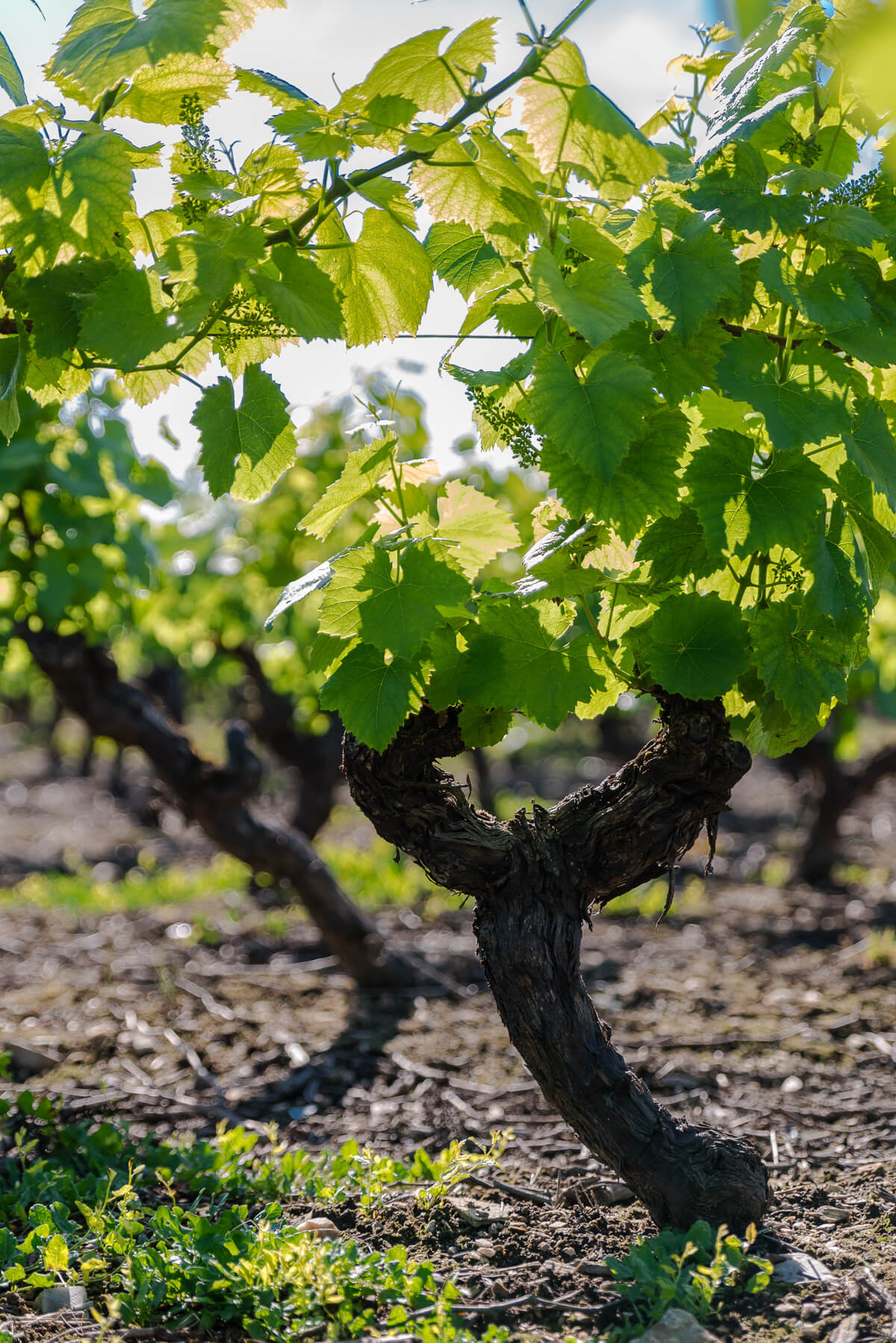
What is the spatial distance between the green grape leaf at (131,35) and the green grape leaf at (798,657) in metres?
1.25

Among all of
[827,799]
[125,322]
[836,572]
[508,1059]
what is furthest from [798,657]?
[827,799]

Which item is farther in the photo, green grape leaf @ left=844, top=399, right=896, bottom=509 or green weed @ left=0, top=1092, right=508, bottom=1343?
green weed @ left=0, top=1092, right=508, bottom=1343

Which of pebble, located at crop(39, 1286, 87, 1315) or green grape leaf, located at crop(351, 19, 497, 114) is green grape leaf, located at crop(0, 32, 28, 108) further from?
pebble, located at crop(39, 1286, 87, 1315)

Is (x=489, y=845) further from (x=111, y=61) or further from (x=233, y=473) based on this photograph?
(x=111, y=61)

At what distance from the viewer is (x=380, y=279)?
177 cm

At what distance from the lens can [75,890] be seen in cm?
705

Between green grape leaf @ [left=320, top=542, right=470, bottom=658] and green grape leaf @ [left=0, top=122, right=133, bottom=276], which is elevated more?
green grape leaf @ [left=0, top=122, right=133, bottom=276]

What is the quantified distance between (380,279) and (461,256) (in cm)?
17

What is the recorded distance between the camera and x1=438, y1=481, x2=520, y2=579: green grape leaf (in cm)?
195

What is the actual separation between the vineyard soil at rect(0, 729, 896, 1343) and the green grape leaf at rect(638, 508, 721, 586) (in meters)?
1.34

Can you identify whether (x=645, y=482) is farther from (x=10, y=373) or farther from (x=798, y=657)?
(x=10, y=373)

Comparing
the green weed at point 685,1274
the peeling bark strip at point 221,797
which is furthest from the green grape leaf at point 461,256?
the peeling bark strip at point 221,797

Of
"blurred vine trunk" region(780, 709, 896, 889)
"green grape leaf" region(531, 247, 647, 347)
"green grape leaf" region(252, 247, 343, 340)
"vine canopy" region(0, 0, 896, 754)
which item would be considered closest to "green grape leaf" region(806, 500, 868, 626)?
"vine canopy" region(0, 0, 896, 754)

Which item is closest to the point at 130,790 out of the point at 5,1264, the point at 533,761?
the point at 533,761
